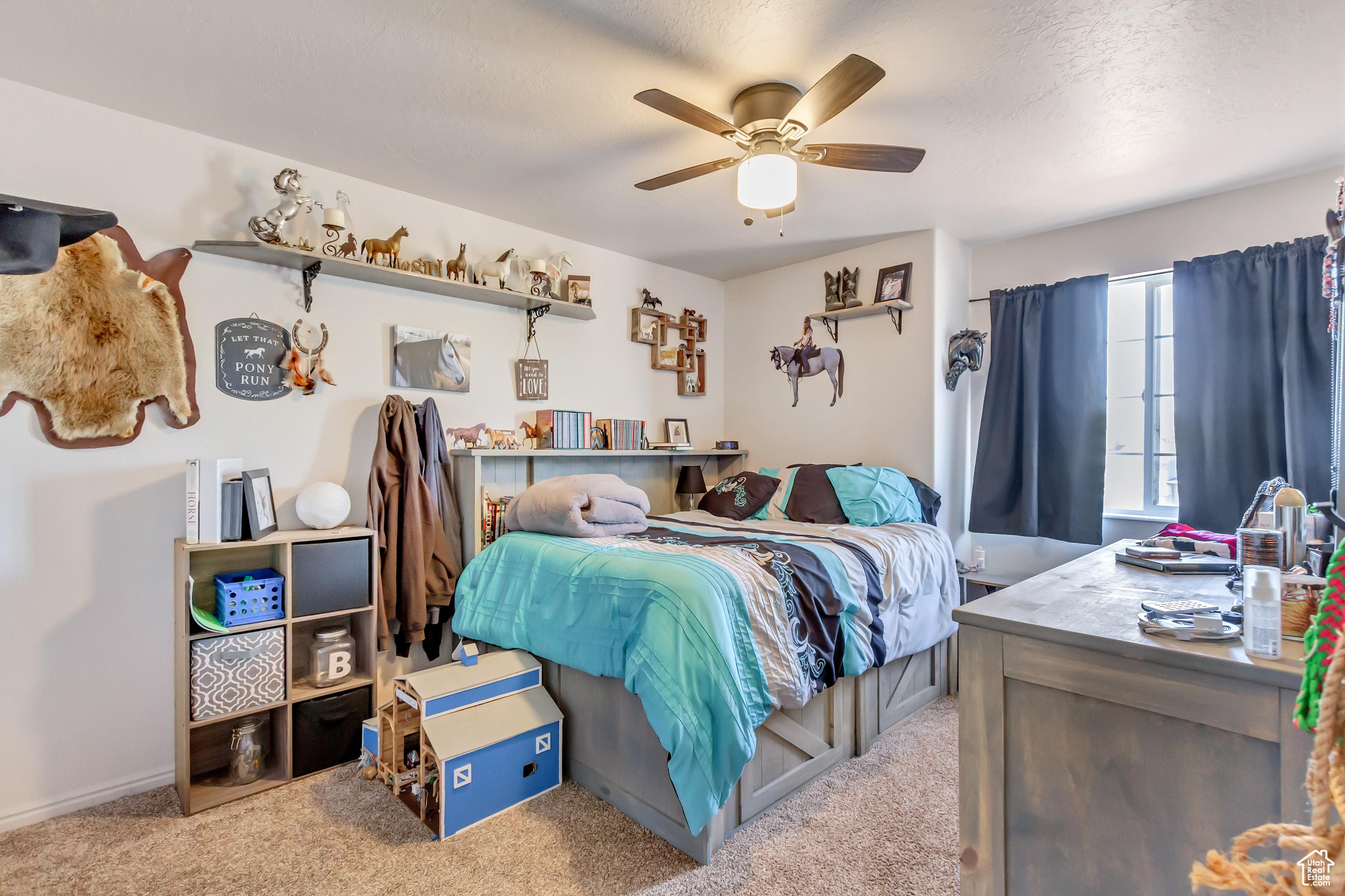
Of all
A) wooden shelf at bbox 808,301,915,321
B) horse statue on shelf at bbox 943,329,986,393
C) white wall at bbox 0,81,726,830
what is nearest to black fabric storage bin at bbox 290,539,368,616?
white wall at bbox 0,81,726,830

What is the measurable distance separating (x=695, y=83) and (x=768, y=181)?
1.24 ft

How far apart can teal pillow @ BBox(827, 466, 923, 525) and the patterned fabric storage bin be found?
2.46 m

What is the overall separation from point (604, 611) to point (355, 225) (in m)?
2.05

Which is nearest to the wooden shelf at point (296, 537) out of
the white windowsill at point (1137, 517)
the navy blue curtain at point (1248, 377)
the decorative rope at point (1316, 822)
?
the decorative rope at point (1316, 822)

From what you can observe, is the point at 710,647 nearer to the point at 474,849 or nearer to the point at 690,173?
the point at 474,849

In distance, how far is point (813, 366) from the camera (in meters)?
3.90

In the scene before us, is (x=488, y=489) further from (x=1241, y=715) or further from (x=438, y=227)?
(x=1241, y=715)

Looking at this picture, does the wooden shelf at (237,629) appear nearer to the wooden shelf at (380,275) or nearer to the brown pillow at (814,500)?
the wooden shelf at (380,275)

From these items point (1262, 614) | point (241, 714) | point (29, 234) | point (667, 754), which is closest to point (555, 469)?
point (241, 714)

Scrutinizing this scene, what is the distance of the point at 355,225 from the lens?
278 cm

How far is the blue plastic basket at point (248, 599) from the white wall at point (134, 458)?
320 millimetres

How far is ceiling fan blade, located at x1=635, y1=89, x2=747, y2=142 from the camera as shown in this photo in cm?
174

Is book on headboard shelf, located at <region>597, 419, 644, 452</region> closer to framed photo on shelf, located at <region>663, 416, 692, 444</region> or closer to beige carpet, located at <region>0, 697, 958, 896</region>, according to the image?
framed photo on shelf, located at <region>663, 416, 692, 444</region>

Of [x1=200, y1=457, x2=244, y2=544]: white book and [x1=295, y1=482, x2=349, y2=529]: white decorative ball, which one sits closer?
[x1=200, y1=457, x2=244, y2=544]: white book
